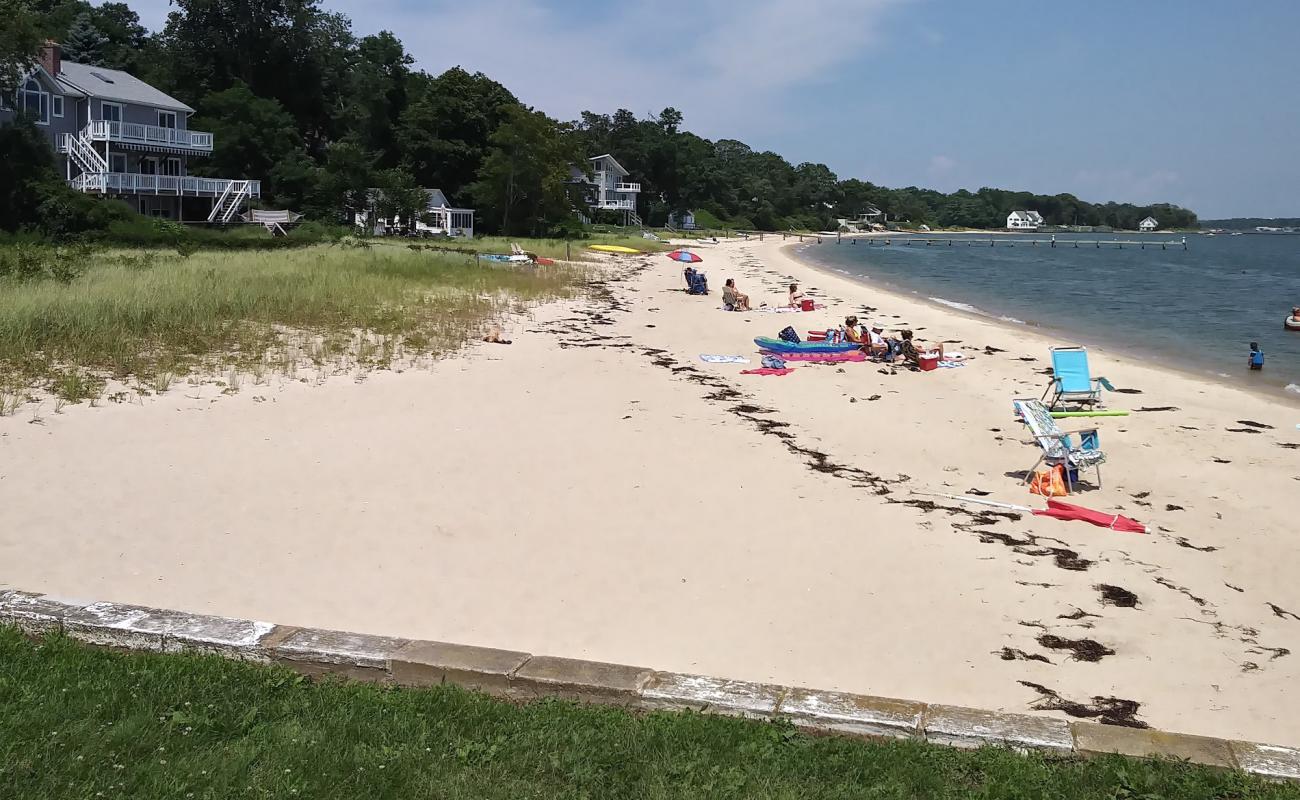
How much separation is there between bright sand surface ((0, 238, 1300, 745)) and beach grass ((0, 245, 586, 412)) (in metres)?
1.80

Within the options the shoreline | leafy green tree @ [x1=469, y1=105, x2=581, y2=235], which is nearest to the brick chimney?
leafy green tree @ [x1=469, y1=105, x2=581, y2=235]

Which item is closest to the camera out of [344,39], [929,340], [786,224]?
[929,340]

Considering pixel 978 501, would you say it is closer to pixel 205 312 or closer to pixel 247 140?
pixel 205 312

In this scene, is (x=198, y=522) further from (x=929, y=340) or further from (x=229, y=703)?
(x=929, y=340)

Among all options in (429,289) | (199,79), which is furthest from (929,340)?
(199,79)

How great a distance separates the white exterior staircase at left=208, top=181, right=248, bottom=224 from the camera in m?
49.2

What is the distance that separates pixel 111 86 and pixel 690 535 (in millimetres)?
53366

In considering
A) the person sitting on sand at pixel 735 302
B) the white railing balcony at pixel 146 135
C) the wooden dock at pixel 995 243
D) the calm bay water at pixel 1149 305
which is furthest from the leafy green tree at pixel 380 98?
the wooden dock at pixel 995 243

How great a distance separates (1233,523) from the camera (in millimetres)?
9102

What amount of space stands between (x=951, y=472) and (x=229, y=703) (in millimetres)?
8269

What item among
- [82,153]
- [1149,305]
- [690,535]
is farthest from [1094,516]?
[82,153]

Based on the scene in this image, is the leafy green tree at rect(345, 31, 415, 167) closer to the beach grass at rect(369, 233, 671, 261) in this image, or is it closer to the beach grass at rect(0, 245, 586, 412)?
the beach grass at rect(369, 233, 671, 261)

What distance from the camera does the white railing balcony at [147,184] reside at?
43.9 metres

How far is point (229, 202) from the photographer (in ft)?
167
